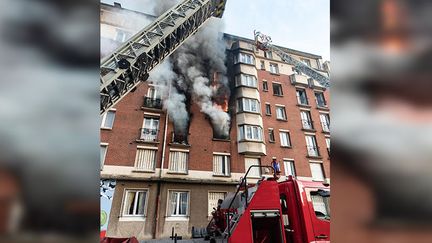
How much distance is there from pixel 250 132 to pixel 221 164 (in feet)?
10.6

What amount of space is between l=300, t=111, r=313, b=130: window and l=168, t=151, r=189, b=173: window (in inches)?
407

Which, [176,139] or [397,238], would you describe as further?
[176,139]

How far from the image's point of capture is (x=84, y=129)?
28.9 inches

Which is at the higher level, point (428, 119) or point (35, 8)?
point (35, 8)

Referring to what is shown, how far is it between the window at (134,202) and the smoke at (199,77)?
4.93 m

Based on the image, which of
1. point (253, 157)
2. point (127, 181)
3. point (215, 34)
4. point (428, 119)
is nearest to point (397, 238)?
point (428, 119)

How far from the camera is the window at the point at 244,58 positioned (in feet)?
65.2

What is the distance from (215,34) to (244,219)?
17925 mm

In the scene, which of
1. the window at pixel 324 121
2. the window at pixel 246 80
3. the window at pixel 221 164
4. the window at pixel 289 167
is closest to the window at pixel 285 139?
the window at pixel 289 167

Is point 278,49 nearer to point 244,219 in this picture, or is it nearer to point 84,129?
point 244,219

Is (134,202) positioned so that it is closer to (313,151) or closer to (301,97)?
(313,151)

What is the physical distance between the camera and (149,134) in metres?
14.9

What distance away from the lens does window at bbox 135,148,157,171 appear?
13.9 metres

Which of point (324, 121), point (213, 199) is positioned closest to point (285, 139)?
point (324, 121)
